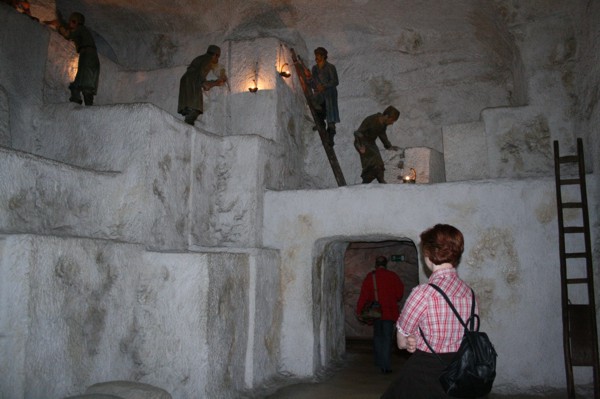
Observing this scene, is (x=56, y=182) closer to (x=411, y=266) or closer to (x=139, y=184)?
(x=139, y=184)

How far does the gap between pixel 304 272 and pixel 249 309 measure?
106cm

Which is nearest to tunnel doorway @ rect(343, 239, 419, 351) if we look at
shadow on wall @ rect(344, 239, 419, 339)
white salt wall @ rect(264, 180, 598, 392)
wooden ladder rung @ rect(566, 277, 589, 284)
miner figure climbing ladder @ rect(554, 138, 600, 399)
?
shadow on wall @ rect(344, 239, 419, 339)

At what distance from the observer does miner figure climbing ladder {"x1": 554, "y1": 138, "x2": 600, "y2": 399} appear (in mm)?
4930

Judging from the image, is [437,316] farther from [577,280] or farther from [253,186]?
[253,186]

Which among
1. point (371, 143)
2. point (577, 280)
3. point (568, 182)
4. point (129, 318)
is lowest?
point (129, 318)

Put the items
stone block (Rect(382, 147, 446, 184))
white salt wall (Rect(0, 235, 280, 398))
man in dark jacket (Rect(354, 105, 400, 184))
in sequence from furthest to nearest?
stone block (Rect(382, 147, 446, 184)) → man in dark jacket (Rect(354, 105, 400, 184)) → white salt wall (Rect(0, 235, 280, 398))

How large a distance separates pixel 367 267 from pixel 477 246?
5.12 metres

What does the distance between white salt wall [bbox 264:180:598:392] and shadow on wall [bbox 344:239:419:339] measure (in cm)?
406

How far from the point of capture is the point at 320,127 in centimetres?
855

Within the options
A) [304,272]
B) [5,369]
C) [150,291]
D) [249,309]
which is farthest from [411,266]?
[5,369]

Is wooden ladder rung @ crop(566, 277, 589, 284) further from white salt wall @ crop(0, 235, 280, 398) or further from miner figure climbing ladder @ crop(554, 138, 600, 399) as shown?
white salt wall @ crop(0, 235, 280, 398)

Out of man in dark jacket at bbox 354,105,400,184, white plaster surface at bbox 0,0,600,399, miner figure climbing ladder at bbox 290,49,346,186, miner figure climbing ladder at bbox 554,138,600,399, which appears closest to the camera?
white plaster surface at bbox 0,0,600,399

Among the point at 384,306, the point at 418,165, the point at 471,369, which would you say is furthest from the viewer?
the point at 418,165

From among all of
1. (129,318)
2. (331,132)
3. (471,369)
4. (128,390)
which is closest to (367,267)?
(331,132)
